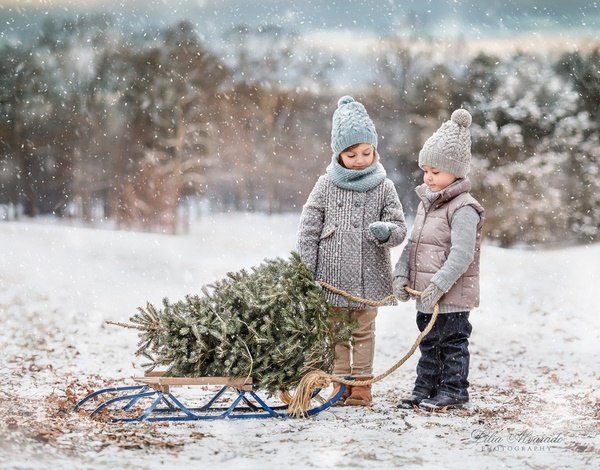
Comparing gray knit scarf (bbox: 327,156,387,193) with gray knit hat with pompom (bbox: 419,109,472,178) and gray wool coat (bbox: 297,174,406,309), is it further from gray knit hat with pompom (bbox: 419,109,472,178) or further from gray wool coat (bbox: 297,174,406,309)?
gray knit hat with pompom (bbox: 419,109,472,178)

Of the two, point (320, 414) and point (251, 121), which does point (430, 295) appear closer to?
point (320, 414)

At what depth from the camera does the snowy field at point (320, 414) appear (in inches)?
167

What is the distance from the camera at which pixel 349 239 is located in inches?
221

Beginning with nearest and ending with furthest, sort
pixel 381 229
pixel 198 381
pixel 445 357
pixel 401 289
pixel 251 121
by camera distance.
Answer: pixel 198 381, pixel 381 229, pixel 401 289, pixel 445 357, pixel 251 121

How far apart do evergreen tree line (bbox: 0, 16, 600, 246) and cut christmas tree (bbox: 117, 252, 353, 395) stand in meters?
13.7

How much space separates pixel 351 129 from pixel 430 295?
3.91ft

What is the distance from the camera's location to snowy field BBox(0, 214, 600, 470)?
4234 millimetres

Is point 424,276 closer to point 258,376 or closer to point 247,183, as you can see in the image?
point 258,376

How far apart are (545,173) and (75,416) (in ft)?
51.7

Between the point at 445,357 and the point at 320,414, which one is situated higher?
the point at 445,357

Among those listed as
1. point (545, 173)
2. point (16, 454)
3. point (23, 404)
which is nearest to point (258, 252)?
point (545, 173)

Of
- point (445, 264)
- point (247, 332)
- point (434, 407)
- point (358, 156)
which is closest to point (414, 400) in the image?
point (434, 407)

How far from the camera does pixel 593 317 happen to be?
1180 cm

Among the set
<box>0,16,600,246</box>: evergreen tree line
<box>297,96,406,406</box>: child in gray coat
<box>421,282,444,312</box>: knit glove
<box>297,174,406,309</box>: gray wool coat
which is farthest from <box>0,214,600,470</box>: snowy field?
<box>0,16,600,246</box>: evergreen tree line
